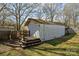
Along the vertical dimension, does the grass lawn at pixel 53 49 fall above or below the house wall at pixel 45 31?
below

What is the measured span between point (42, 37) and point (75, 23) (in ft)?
1.41

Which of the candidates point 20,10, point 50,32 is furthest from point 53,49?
point 20,10

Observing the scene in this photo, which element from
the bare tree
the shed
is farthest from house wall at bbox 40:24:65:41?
the bare tree

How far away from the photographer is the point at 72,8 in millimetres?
2605

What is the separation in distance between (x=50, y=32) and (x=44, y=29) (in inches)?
3.2

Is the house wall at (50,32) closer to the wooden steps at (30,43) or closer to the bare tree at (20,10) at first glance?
the wooden steps at (30,43)

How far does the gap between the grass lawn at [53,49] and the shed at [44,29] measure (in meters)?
0.07

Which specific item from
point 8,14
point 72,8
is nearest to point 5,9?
point 8,14

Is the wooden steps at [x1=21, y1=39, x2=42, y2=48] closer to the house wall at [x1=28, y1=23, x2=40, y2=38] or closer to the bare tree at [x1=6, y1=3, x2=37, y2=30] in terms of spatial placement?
the house wall at [x1=28, y1=23, x2=40, y2=38]

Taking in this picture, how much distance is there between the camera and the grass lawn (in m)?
2.61

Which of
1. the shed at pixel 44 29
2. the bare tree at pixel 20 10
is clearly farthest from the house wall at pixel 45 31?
the bare tree at pixel 20 10

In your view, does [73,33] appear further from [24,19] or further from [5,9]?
[5,9]

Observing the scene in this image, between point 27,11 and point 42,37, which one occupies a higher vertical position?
point 27,11

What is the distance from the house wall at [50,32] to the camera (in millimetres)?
2621
